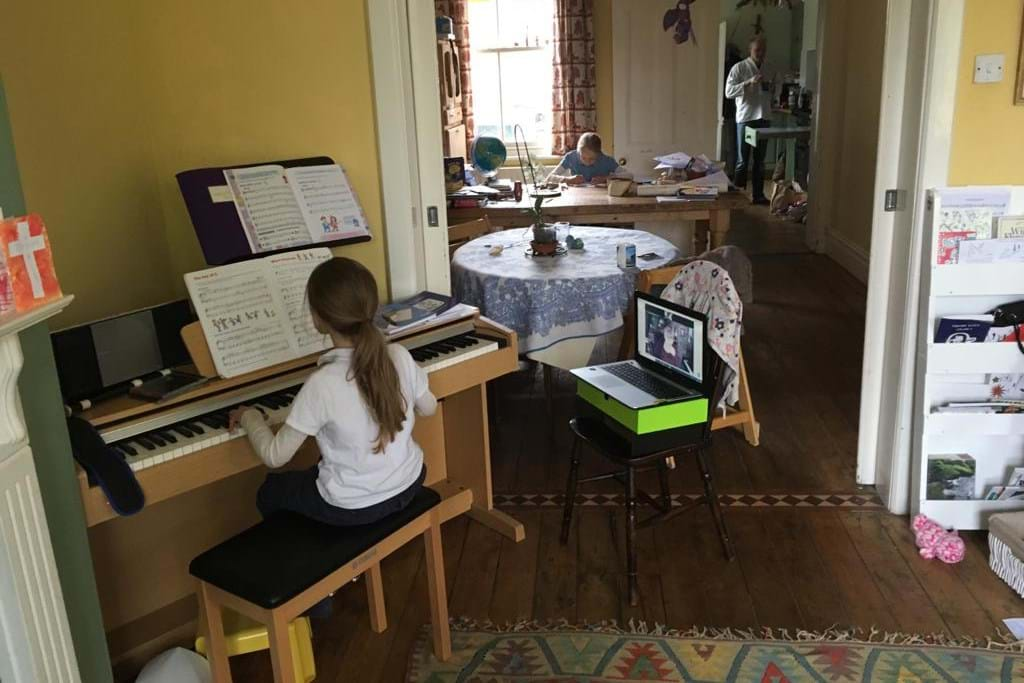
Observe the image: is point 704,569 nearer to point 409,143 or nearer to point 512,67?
point 409,143

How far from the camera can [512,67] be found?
712 cm

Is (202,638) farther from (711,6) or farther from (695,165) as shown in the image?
(711,6)

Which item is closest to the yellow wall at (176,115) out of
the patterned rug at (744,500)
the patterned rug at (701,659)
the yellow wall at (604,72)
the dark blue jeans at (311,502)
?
the dark blue jeans at (311,502)

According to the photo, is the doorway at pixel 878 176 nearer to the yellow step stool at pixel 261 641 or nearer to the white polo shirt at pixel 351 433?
the white polo shirt at pixel 351 433

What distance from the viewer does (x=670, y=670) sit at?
2402 mm

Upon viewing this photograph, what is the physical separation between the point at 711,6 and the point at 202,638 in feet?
18.3

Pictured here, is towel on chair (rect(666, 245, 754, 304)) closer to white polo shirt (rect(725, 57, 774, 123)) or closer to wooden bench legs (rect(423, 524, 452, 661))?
wooden bench legs (rect(423, 524, 452, 661))

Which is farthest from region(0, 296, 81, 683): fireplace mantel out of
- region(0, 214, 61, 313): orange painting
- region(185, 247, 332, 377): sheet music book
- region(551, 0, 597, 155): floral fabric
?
region(551, 0, 597, 155): floral fabric

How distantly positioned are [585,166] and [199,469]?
13.4 ft

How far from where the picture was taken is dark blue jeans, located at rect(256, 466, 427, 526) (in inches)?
86.2

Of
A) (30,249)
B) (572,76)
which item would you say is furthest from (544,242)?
(572,76)

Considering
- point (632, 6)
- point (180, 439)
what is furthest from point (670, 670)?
point (632, 6)

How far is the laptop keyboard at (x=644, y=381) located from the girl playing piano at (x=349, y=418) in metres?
0.78

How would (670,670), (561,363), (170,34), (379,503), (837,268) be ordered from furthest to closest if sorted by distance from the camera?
(837,268) → (561,363) → (170,34) → (670,670) → (379,503)
